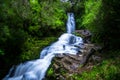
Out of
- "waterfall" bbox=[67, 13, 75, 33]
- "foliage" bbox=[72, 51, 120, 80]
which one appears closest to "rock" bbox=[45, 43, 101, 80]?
"foliage" bbox=[72, 51, 120, 80]

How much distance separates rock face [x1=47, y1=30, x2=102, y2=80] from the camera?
12.6 m

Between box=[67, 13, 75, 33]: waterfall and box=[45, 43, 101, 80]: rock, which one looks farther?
box=[67, 13, 75, 33]: waterfall

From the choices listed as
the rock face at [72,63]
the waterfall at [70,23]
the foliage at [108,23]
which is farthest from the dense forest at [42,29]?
the waterfall at [70,23]

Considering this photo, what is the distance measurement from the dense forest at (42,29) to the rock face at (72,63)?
56 cm

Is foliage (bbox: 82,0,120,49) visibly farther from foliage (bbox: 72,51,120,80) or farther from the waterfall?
the waterfall

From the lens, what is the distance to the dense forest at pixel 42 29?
42.2ft

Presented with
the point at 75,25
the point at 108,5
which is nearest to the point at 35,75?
the point at 108,5

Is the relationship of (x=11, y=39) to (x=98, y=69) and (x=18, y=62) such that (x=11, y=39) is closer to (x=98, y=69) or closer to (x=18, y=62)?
(x=18, y=62)

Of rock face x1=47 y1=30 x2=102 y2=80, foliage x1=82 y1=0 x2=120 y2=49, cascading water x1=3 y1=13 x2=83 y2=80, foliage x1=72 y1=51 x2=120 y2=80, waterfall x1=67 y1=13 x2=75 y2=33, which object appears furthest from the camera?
waterfall x1=67 y1=13 x2=75 y2=33

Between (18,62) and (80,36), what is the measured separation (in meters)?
6.76

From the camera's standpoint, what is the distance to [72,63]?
45.2ft

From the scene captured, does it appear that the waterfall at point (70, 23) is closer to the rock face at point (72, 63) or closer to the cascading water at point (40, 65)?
the cascading water at point (40, 65)

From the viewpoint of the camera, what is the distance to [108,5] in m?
13.1

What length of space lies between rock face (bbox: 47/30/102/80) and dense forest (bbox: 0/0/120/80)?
56 cm
